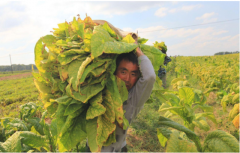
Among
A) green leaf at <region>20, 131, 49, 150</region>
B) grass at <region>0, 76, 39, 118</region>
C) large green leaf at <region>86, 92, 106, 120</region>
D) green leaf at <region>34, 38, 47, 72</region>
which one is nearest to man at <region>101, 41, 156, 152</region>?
large green leaf at <region>86, 92, 106, 120</region>

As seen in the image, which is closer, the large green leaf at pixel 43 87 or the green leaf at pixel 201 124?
the large green leaf at pixel 43 87

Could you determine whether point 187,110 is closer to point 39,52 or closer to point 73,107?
point 73,107

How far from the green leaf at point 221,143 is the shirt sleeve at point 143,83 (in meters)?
0.73

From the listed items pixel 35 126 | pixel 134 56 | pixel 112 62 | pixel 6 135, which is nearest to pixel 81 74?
pixel 112 62

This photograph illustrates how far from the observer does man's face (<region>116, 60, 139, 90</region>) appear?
155 cm

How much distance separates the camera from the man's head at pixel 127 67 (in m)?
1.55

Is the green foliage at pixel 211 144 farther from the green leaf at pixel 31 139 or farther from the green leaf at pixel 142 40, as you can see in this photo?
the green leaf at pixel 31 139

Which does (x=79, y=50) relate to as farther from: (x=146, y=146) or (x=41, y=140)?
(x=146, y=146)

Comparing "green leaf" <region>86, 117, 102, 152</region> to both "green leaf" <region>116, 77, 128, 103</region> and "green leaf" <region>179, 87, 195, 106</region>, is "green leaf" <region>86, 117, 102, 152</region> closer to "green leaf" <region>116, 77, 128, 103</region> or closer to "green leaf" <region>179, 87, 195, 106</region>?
"green leaf" <region>116, 77, 128, 103</region>

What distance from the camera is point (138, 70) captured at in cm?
168

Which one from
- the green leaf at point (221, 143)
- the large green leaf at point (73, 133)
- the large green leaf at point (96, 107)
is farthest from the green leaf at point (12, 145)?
the green leaf at point (221, 143)

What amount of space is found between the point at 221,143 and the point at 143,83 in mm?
836

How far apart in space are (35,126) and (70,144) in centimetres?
172

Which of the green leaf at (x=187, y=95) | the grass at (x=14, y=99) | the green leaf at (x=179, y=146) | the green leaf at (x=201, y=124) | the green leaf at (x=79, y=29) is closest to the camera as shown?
the green leaf at (x=179, y=146)
